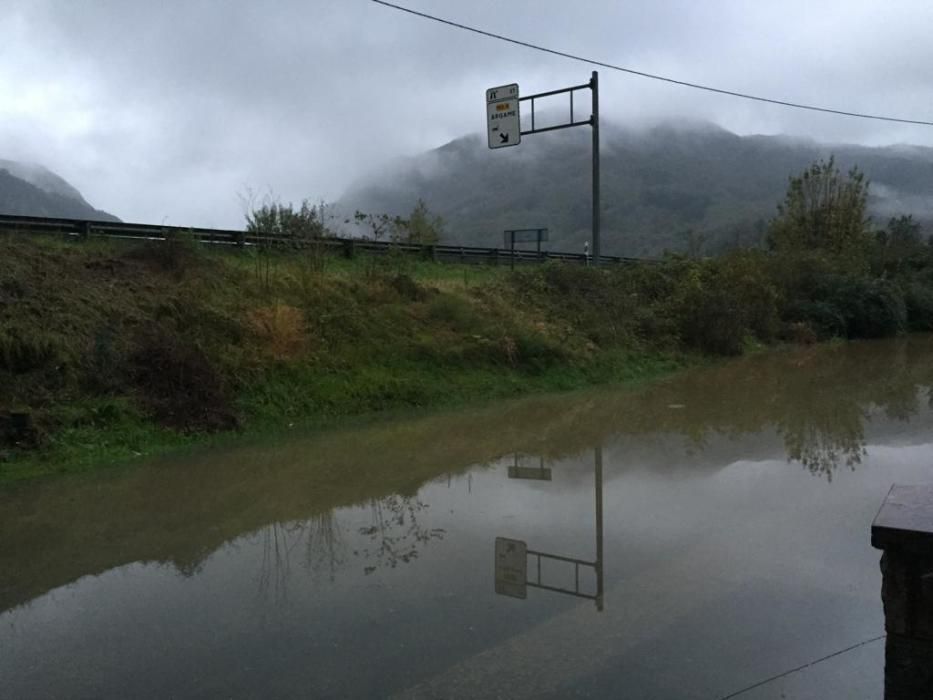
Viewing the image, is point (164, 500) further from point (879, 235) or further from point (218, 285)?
point (879, 235)

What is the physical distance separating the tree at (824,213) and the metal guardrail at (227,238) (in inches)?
1117

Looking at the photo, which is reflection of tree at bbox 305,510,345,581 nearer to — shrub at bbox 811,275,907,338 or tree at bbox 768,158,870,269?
shrub at bbox 811,275,907,338

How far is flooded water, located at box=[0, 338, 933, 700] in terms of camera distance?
15.0 ft

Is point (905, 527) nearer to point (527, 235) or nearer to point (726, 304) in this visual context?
point (726, 304)

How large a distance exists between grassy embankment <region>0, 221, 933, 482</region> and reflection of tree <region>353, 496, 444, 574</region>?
4.56 meters

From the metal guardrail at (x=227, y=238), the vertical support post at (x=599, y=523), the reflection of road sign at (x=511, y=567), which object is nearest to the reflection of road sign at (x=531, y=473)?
the vertical support post at (x=599, y=523)

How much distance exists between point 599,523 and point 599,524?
0.04 metres

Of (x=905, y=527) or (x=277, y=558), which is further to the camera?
(x=277, y=558)

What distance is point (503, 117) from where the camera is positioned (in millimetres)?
19500

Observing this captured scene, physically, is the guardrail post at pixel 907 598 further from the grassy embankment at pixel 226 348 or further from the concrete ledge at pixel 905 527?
the grassy embankment at pixel 226 348

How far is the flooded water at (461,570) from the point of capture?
180 inches

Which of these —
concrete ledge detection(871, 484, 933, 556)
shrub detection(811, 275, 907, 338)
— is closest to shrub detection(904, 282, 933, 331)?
shrub detection(811, 275, 907, 338)

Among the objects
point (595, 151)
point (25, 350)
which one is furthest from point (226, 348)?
point (595, 151)

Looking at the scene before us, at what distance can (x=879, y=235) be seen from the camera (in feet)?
189
